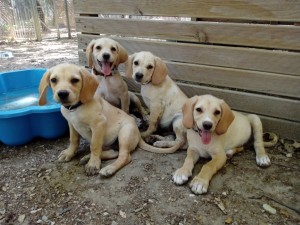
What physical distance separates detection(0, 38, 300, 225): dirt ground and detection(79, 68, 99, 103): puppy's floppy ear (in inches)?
29.2

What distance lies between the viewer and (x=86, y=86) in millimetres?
2836

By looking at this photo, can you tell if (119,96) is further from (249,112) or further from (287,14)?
(287,14)

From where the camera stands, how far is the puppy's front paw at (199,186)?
2.60 metres

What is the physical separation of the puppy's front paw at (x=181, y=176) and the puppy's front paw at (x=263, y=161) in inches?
29.7

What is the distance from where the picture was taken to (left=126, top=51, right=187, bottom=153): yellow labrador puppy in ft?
11.2

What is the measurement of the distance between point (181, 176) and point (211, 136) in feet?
1.59

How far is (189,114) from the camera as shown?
2797 millimetres

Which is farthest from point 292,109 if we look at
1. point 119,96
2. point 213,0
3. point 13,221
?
point 13,221

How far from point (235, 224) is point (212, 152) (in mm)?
774

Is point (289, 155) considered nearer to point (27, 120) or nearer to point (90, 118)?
point (90, 118)

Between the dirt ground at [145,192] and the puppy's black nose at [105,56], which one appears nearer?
the dirt ground at [145,192]

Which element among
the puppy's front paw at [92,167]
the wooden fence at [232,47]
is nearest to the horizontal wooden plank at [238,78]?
the wooden fence at [232,47]

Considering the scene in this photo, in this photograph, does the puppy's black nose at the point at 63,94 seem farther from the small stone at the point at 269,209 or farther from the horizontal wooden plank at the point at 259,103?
the small stone at the point at 269,209

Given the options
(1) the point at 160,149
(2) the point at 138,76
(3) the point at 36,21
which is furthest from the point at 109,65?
(3) the point at 36,21
